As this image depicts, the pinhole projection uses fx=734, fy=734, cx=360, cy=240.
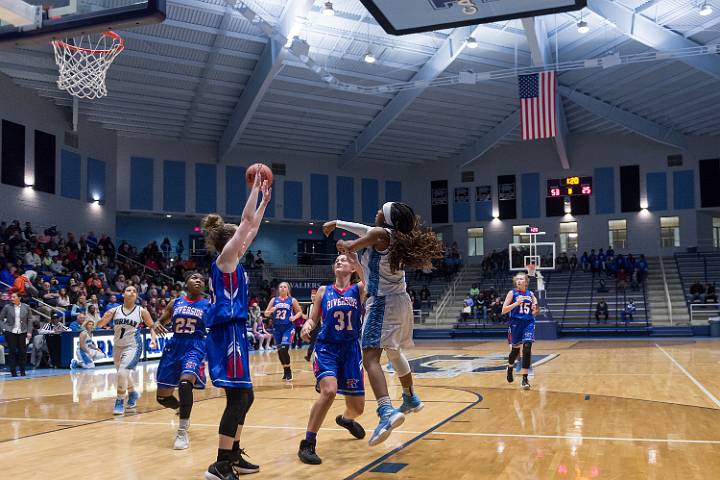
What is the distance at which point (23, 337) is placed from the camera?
15758mm

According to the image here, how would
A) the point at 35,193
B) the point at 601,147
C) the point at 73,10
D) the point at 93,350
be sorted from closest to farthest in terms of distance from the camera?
the point at 73,10 < the point at 93,350 < the point at 35,193 < the point at 601,147

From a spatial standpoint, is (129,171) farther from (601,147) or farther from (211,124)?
(601,147)

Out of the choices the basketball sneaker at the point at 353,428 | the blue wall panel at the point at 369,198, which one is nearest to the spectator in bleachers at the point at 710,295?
the blue wall panel at the point at 369,198

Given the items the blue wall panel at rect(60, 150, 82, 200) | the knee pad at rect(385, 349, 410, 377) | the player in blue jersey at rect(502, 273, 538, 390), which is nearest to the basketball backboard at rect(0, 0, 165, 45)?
the knee pad at rect(385, 349, 410, 377)

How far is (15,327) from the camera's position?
15414 millimetres

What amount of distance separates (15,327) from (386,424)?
12086 mm

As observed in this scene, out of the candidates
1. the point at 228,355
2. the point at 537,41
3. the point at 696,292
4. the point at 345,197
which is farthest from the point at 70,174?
the point at 228,355

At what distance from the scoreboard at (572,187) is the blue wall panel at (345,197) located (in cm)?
1046

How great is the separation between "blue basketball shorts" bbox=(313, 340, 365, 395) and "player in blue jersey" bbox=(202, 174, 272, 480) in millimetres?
1181

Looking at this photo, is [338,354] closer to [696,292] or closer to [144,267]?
[144,267]

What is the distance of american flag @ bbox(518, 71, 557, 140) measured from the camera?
25422 millimetres

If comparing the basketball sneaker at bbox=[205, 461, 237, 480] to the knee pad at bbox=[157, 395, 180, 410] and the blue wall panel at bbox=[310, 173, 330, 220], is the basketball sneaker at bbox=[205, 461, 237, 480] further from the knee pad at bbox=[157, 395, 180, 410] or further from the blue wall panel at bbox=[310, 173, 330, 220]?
the blue wall panel at bbox=[310, 173, 330, 220]

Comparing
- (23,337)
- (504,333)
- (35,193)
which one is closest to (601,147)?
(504,333)

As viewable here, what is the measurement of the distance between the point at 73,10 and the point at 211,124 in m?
24.1
